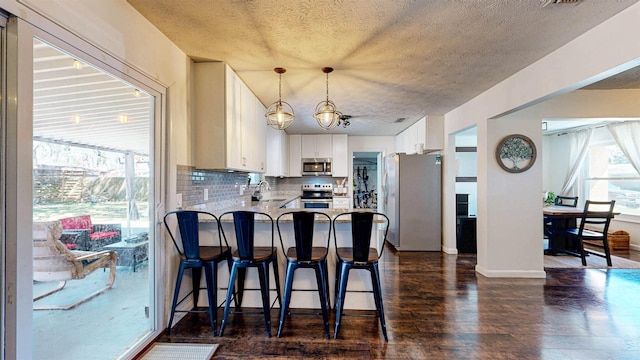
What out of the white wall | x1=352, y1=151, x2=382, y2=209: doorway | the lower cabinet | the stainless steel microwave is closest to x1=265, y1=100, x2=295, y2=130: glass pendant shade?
the white wall

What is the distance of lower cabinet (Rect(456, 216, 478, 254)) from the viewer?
4.94m

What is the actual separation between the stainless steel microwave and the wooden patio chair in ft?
15.7

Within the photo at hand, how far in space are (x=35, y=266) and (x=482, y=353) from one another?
2.63 meters

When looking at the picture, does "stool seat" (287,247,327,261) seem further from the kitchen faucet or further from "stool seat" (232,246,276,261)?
the kitchen faucet

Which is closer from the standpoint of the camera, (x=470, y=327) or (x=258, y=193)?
(x=470, y=327)

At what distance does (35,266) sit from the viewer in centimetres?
134

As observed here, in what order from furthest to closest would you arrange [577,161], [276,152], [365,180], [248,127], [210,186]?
[365,180] < [577,161] < [276,152] < [248,127] < [210,186]

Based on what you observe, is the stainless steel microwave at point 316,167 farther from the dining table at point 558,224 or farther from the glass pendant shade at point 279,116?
the dining table at point 558,224

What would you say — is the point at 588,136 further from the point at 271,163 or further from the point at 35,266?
the point at 35,266

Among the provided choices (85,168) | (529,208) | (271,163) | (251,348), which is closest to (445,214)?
(529,208)

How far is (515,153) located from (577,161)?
3.97 metres

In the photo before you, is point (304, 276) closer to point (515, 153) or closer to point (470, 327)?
point (470, 327)

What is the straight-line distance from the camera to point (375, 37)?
88.0 inches

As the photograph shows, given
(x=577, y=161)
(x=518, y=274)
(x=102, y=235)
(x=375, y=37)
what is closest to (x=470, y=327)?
(x=518, y=274)
